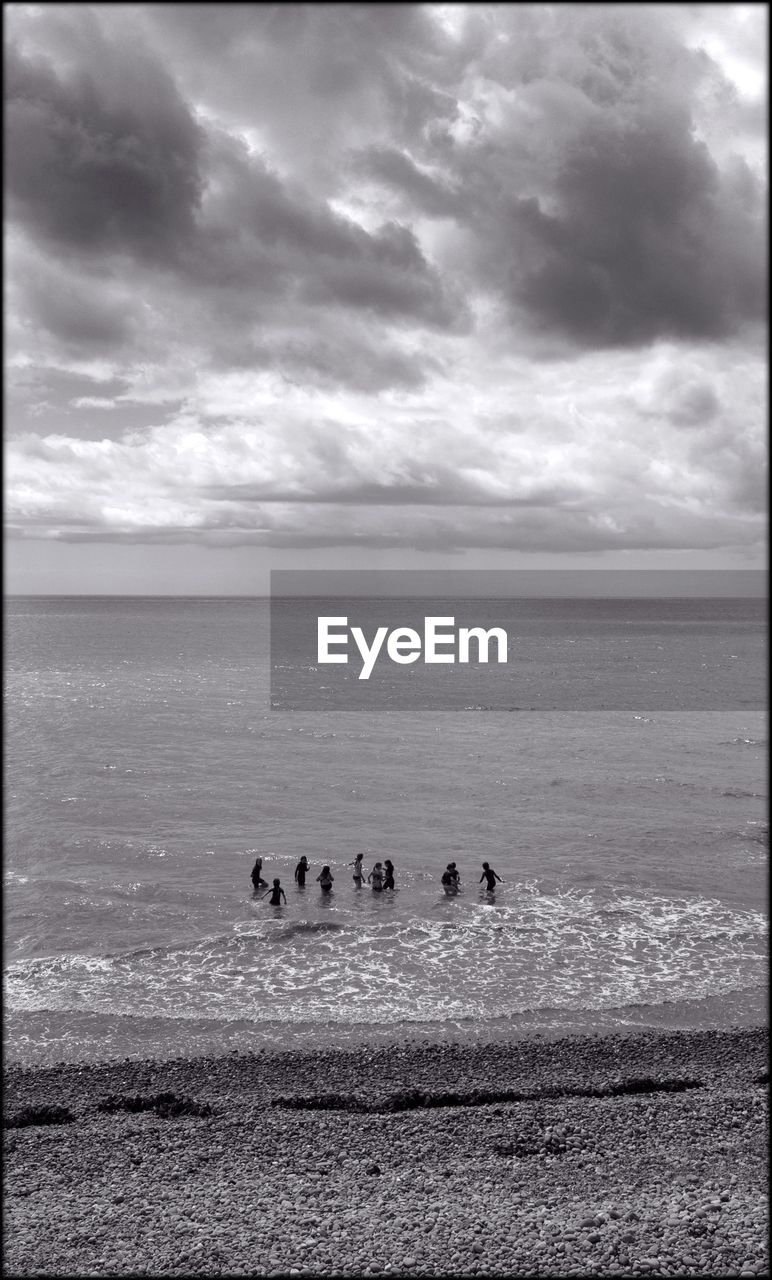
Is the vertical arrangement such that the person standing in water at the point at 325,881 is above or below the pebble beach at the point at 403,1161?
above

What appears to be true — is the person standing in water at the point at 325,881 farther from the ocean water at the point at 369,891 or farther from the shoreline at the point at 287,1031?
the shoreline at the point at 287,1031

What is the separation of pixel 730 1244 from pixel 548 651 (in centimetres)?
12701

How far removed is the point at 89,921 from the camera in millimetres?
Result: 23953

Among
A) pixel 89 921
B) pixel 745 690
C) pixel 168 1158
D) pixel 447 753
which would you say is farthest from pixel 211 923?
pixel 745 690

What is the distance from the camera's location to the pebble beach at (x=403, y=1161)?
1052cm

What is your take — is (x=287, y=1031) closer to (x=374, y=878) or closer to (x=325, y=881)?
(x=325, y=881)

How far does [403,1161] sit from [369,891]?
13.5 m

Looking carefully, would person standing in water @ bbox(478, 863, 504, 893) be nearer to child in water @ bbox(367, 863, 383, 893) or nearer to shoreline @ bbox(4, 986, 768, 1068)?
child in water @ bbox(367, 863, 383, 893)

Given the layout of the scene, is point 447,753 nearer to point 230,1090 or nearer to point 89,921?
point 89,921

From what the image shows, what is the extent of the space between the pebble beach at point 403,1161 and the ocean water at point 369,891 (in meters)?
1.51

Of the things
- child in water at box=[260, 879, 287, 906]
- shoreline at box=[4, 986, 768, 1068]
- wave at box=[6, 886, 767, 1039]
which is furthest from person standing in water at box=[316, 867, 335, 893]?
shoreline at box=[4, 986, 768, 1068]

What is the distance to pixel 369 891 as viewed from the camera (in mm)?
26562

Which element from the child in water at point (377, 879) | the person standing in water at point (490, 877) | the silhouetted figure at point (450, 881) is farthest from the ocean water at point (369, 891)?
the silhouetted figure at point (450, 881)

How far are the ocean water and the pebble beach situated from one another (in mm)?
1511
